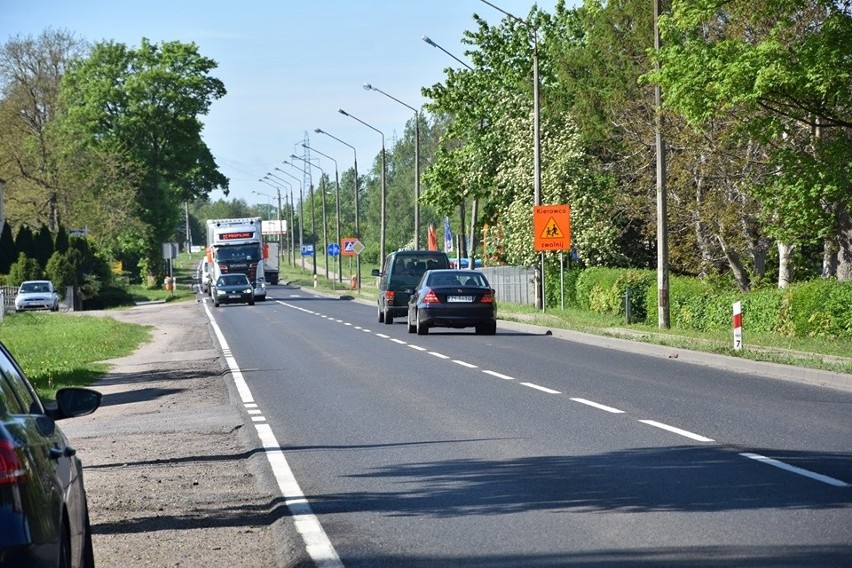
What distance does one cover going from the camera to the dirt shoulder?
28.1ft

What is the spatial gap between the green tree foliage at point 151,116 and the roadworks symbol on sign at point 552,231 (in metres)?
57.3

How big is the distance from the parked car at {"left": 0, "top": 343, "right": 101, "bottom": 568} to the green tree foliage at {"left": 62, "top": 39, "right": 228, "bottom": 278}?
9209 cm

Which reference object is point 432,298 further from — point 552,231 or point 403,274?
point 552,231

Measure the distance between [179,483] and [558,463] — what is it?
289 cm

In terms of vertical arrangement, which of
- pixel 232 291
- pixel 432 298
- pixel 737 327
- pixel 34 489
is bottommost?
pixel 232 291

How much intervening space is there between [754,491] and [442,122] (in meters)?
170

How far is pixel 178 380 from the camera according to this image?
23797mm

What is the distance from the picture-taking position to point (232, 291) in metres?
68.2

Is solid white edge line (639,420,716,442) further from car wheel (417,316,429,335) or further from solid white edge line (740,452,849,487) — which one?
car wheel (417,316,429,335)

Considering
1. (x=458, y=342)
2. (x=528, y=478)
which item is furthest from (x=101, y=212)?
(x=528, y=478)

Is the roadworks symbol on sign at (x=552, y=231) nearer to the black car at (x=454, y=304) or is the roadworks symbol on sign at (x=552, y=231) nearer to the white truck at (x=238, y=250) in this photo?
the black car at (x=454, y=304)

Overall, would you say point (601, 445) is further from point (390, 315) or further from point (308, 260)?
point (308, 260)

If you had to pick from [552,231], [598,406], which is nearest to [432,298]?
[552,231]

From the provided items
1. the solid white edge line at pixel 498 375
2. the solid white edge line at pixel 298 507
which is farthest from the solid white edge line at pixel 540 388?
the solid white edge line at pixel 298 507
